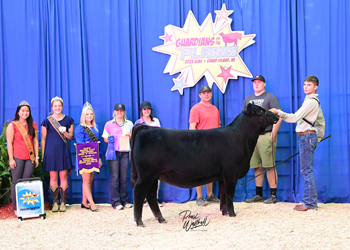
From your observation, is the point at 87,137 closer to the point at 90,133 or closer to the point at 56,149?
the point at 90,133

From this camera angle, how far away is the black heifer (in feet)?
11.2

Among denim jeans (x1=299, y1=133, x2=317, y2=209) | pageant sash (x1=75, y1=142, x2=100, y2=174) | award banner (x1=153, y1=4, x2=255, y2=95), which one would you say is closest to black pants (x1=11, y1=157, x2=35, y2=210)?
pageant sash (x1=75, y1=142, x2=100, y2=174)

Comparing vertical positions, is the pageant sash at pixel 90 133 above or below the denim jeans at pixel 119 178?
above

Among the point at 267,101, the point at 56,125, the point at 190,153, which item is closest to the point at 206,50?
the point at 267,101

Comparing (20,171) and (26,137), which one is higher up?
(26,137)

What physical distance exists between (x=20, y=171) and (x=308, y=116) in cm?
396

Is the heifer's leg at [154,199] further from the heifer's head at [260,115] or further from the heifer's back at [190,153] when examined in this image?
the heifer's head at [260,115]

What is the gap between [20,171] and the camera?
4332mm

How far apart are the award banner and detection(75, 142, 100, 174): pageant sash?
1.60 metres

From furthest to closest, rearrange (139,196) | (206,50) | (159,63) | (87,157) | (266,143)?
(159,63) → (206,50) → (266,143) → (87,157) → (139,196)

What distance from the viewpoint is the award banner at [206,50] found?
4953mm

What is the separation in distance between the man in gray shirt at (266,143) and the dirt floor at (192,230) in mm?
290

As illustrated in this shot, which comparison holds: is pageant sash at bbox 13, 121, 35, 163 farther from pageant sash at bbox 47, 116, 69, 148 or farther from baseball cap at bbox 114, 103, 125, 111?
baseball cap at bbox 114, 103, 125, 111

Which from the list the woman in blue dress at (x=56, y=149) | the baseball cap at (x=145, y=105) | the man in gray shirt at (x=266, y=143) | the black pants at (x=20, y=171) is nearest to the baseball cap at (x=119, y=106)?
the baseball cap at (x=145, y=105)
